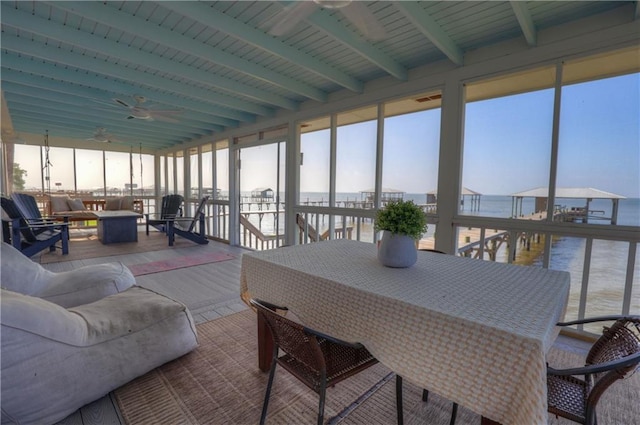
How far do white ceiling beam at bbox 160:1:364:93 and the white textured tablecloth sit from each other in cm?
200

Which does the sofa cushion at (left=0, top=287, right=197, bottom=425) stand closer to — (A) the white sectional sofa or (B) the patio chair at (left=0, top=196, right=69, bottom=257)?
(A) the white sectional sofa

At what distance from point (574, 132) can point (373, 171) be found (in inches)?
81.0

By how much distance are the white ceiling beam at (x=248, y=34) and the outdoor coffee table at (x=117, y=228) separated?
5.12 meters

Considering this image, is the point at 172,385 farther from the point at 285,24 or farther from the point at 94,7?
the point at 94,7

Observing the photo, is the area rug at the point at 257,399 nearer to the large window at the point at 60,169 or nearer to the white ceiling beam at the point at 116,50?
the white ceiling beam at the point at 116,50

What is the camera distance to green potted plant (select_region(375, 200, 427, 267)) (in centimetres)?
161

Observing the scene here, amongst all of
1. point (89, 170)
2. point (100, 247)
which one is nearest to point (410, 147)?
point (100, 247)

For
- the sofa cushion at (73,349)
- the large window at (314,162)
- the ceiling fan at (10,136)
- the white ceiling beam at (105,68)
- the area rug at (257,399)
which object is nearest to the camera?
the sofa cushion at (73,349)

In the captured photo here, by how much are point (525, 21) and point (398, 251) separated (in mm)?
2181

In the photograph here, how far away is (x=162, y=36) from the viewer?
8.60ft

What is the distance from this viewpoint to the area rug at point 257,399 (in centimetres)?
152

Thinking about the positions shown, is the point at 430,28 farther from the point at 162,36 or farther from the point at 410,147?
the point at 162,36

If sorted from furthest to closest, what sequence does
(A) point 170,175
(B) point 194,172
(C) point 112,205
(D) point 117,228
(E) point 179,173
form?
(A) point 170,175, (E) point 179,173, (C) point 112,205, (B) point 194,172, (D) point 117,228

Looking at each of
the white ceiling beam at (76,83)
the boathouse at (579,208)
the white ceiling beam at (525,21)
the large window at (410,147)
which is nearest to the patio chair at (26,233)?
the white ceiling beam at (76,83)
